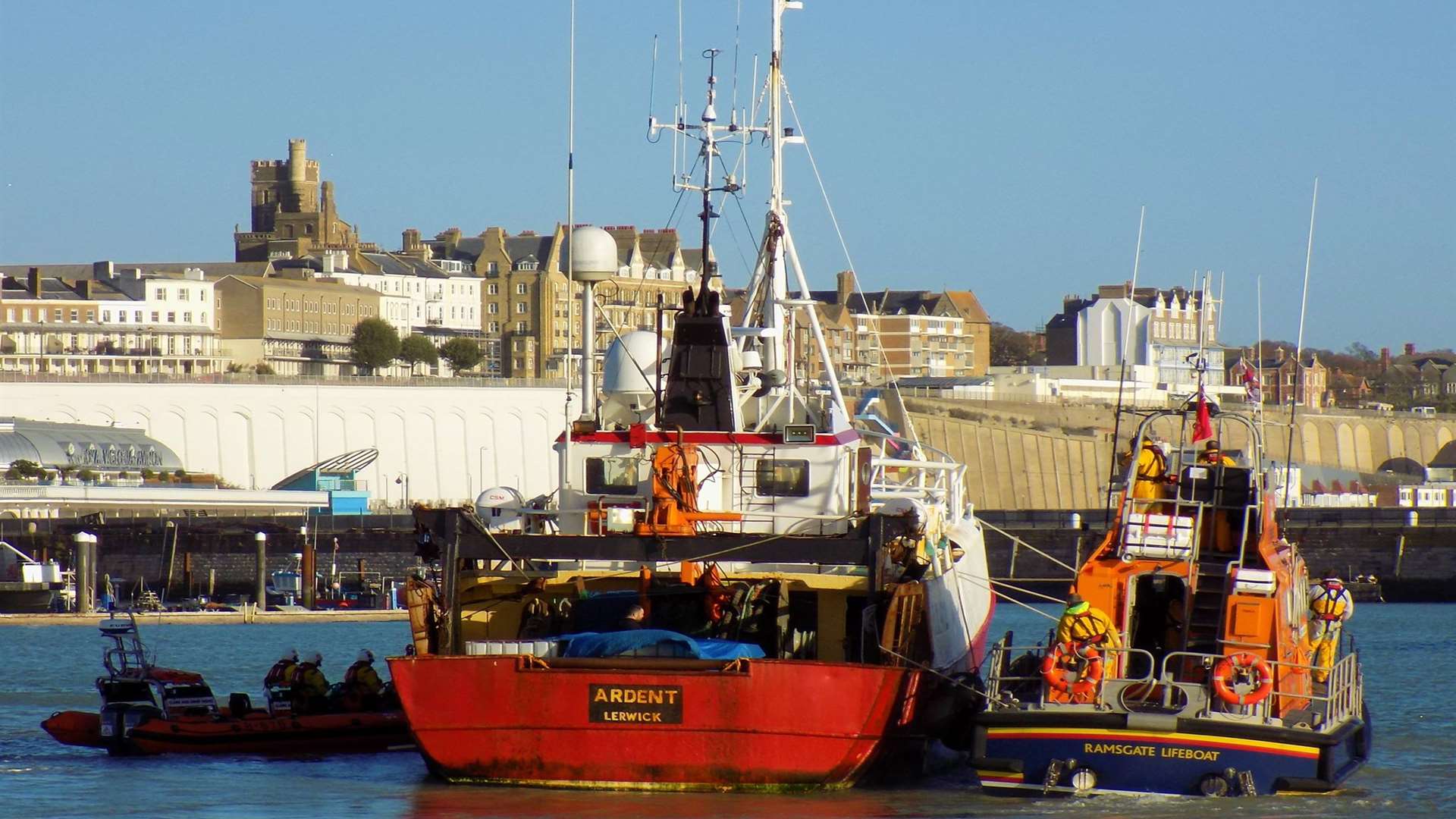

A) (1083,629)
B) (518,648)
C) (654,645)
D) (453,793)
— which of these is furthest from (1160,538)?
(453,793)

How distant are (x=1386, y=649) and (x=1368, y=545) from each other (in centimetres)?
3017

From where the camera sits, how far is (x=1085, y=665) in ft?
82.0

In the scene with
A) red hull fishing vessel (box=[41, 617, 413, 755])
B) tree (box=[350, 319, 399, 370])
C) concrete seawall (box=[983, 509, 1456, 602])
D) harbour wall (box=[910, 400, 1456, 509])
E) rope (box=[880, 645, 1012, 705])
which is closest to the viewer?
rope (box=[880, 645, 1012, 705])

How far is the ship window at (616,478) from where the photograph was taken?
30156 millimetres

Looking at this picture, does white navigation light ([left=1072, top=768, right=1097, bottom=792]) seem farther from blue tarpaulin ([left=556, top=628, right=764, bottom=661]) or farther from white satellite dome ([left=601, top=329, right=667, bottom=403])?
white satellite dome ([left=601, top=329, right=667, bottom=403])

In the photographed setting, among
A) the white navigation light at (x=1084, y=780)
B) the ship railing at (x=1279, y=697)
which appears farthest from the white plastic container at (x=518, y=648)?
the ship railing at (x=1279, y=697)

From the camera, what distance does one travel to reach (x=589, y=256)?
3195 centimetres

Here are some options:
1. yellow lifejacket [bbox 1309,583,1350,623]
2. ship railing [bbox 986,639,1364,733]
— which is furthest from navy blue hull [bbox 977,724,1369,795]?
yellow lifejacket [bbox 1309,583,1350,623]

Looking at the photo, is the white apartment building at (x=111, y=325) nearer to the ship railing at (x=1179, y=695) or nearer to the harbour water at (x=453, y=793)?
the harbour water at (x=453, y=793)

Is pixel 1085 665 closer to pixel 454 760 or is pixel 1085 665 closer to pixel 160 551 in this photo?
pixel 454 760

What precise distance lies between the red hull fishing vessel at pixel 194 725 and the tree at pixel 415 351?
156m

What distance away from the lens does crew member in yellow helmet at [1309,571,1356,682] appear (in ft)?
91.6

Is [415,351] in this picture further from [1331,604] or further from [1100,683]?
[1100,683]

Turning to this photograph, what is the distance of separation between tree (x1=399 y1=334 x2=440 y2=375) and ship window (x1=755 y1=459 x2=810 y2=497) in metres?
159
